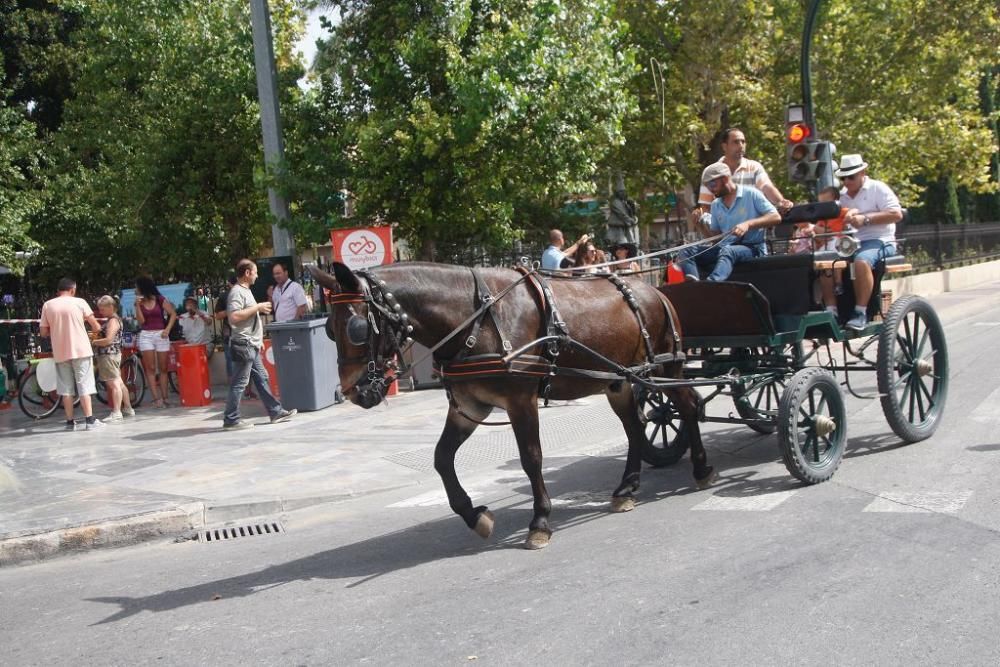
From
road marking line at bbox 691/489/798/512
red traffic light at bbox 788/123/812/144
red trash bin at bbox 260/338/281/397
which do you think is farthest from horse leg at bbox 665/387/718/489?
red traffic light at bbox 788/123/812/144

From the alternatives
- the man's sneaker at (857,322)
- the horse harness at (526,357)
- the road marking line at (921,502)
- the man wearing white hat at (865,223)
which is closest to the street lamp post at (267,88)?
the man wearing white hat at (865,223)

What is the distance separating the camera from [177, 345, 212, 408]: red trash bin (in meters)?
14.0

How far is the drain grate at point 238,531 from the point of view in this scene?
288 inches

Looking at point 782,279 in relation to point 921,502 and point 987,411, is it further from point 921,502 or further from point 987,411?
point 987,411

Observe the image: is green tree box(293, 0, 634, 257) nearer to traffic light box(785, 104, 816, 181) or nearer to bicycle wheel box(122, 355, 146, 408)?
traffic light box(785, 104, 816, 181)

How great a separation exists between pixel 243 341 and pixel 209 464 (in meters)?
2.23

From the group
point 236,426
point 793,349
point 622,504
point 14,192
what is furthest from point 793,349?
point 14,192

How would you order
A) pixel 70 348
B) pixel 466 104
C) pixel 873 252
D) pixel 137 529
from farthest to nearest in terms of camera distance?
1. pixel 466 104
2. pixel 70 348
3. pixel 873 252
4. pixel 137 529

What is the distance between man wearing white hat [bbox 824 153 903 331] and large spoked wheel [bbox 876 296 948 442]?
0.88ft

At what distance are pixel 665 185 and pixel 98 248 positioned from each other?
15758 mm

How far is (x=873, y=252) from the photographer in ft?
26.0

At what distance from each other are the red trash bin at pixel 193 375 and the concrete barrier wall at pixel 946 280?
16173 millimetres

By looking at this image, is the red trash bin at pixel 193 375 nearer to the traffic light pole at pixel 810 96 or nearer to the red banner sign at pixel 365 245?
the red banner sign at pixel 365 245

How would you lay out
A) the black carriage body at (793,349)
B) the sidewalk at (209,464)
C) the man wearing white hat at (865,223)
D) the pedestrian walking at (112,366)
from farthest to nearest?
the pedestrian walking at (112,366) < the man wearing white hat at (865,223) < the sidewalk at (209,464) < the black carriage body at (793,349)
